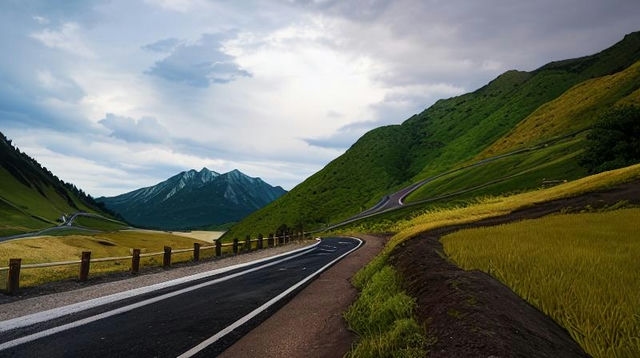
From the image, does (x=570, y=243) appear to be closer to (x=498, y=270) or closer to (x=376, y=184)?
(x=498, y=270)

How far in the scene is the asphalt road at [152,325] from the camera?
20.4ft

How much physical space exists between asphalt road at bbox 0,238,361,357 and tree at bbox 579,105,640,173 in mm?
50708

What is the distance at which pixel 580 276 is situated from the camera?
7230 mm

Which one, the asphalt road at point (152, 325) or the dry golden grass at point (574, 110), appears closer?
the asphalt road at point (152, 325)

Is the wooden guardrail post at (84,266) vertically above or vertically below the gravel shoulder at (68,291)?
above

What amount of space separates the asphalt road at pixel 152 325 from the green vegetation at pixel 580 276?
492 cm

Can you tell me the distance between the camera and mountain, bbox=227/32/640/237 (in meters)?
79.6

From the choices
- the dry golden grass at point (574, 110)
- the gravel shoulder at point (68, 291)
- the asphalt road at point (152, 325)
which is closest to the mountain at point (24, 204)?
the gravel shoulder at point (68, 291)

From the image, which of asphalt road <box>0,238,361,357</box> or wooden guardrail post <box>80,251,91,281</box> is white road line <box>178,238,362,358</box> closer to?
asphalt road <box>0,238,361,357</box>

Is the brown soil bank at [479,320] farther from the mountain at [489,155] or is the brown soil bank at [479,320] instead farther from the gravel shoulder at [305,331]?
the mountain at [489,155]

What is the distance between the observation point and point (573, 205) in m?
23.4

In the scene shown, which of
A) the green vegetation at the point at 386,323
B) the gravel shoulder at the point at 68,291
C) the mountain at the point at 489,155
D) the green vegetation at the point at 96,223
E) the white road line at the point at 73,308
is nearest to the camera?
the green vegetation at the point at 386,323

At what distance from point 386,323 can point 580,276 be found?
11.1 feet

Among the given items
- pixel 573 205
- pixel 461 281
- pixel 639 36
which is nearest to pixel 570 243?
pixel 461 281
